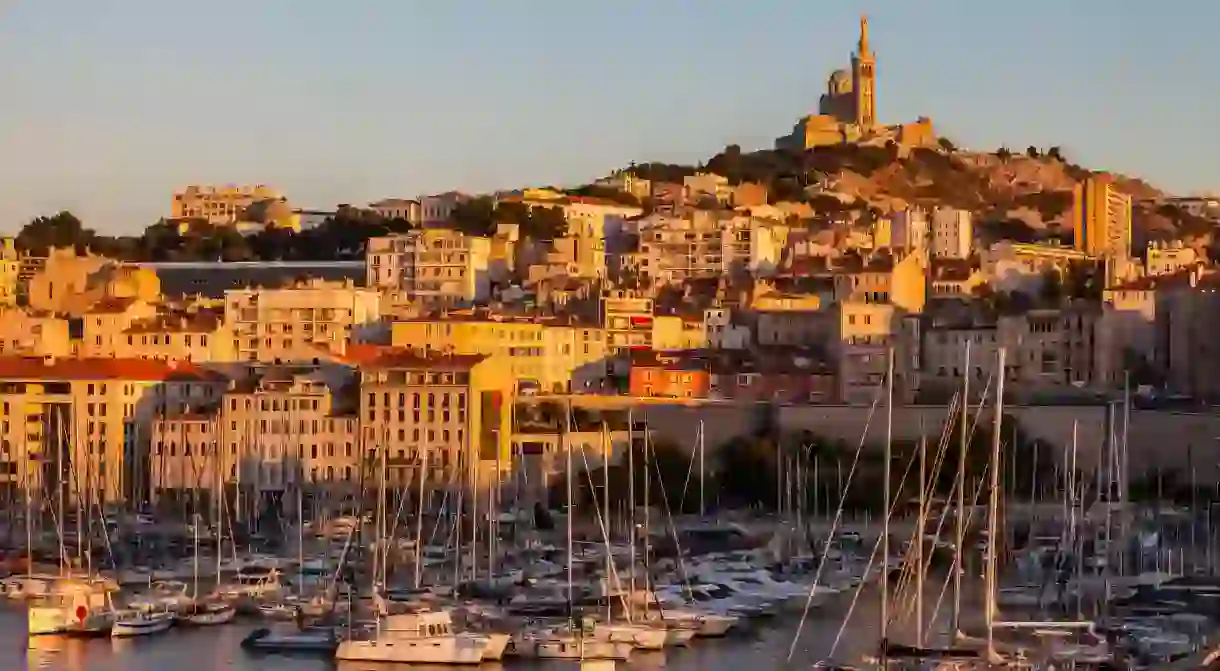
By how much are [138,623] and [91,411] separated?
15105 mm

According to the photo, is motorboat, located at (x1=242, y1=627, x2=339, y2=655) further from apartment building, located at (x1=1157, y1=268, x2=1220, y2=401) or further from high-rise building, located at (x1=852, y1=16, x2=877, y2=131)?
high-rise building, located at (x1=852, y1=16, x2=877, y2=131)

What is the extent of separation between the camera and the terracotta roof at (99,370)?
4728 centimetres

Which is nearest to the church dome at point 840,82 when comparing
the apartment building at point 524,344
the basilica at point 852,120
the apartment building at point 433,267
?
the basilica at point 852,120

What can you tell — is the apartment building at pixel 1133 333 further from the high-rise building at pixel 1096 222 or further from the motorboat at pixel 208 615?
the motorboat at pixel 208 615

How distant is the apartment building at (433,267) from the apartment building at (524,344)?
19.8 ft

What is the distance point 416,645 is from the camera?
28875 mm

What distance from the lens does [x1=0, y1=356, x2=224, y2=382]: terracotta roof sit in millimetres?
47281

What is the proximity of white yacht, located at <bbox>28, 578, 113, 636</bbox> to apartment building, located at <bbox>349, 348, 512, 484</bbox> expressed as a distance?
10672mm

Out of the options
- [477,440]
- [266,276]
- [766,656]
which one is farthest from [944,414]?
[266,276]

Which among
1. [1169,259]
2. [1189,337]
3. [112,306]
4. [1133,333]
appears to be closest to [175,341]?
[112,306]

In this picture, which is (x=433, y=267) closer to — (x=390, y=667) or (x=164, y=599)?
(x=164, y=599)

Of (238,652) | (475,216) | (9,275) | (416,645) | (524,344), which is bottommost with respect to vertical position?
(238,652)

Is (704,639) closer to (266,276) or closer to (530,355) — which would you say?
(530,355)

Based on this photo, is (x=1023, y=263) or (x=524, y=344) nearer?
(x=524, y=344)
